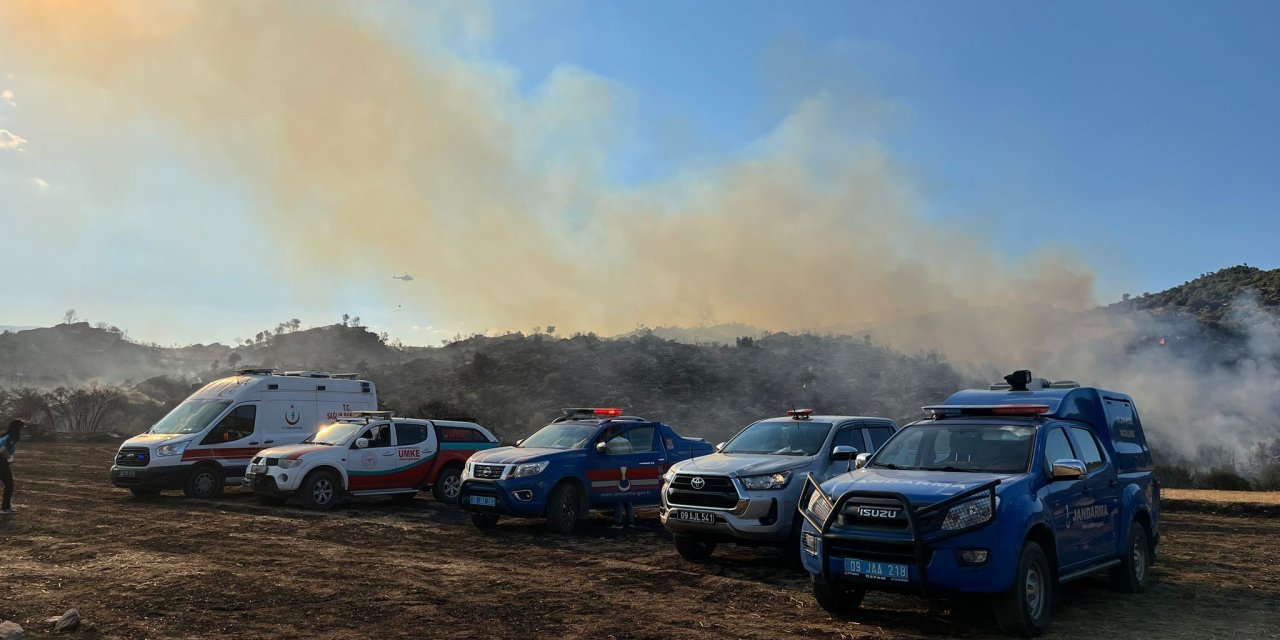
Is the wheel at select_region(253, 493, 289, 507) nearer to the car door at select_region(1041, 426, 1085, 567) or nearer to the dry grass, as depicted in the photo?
the car door at select_region(1041, 426, 1085, 567)

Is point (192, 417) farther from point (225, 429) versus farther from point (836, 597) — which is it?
point (836, 597)

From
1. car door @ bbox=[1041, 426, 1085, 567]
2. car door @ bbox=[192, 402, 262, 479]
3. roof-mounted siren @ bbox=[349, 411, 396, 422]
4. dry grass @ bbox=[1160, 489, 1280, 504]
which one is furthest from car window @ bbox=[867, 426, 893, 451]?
car door @ bbox=[192, 402, 262, 479]

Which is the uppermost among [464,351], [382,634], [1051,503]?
[464,351]

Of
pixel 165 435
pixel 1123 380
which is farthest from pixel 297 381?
pixel 1123 380

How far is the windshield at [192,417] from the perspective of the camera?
1634cm

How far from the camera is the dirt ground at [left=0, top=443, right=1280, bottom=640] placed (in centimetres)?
668

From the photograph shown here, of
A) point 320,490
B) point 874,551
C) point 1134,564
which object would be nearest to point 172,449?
point 320,490

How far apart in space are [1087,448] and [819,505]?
3.00 m

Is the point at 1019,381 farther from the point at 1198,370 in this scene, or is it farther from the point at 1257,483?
the point at 1198,370

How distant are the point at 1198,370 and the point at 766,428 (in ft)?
107

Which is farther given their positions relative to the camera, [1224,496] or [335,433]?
[1224,496]

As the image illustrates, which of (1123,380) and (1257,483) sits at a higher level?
(1123,380)

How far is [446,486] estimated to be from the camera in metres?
16.2

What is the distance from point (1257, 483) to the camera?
23.0 m
